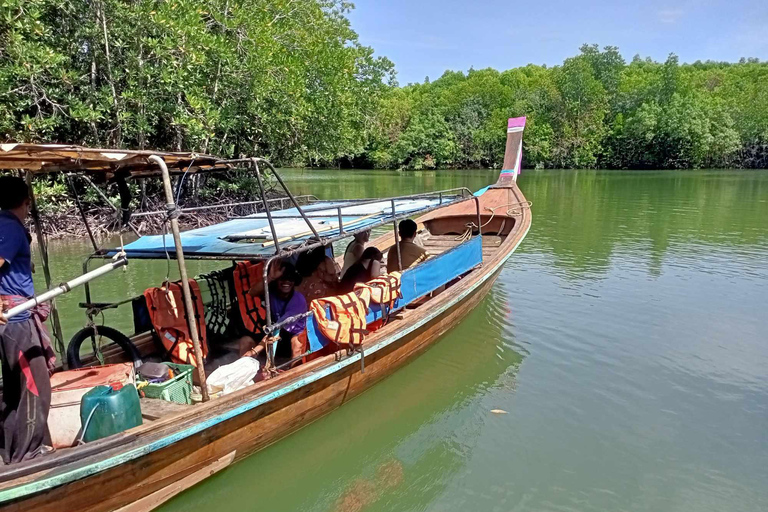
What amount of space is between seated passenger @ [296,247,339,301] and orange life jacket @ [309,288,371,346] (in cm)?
113

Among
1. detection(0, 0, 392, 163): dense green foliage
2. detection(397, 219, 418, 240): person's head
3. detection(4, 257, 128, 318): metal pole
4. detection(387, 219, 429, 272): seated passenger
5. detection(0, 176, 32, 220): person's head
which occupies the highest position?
detection(0, 0, 392, 163): dense green foliage

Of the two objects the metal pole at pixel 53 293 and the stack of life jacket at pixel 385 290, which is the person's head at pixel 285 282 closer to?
the stack of life jacket at pixel 385 290

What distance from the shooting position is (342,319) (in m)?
4.41

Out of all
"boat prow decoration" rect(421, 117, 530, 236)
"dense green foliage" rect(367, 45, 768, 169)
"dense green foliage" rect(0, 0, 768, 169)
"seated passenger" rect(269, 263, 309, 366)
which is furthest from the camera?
"dense green foliage" rect(367, 45, 768, 169)

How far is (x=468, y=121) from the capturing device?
5550 centimetres

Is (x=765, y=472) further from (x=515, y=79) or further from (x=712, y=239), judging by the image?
(x=515, y=79)

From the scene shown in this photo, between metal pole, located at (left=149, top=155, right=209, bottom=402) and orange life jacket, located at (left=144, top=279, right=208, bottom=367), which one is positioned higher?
metal pole, located at (left=149, top=155, right=209, bottom=402)

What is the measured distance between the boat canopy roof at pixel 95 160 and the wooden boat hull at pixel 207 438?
170 centimetres

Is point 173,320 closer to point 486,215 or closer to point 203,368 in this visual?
point 203,368

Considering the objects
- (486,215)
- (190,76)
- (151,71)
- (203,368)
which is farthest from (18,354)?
(190,76)

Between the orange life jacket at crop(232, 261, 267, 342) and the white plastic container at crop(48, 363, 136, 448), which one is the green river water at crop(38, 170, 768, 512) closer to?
the white plastic container at crop(48, 363, 136, 448)

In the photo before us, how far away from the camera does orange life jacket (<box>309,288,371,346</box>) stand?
14.2ft

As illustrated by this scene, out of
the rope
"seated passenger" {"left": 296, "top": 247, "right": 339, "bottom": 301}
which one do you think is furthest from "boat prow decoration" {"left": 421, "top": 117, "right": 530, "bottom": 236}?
"seated passenger" {"left": 296, "top": 247, "right": 339, "bottom": 301}

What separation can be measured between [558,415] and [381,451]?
1.81m
